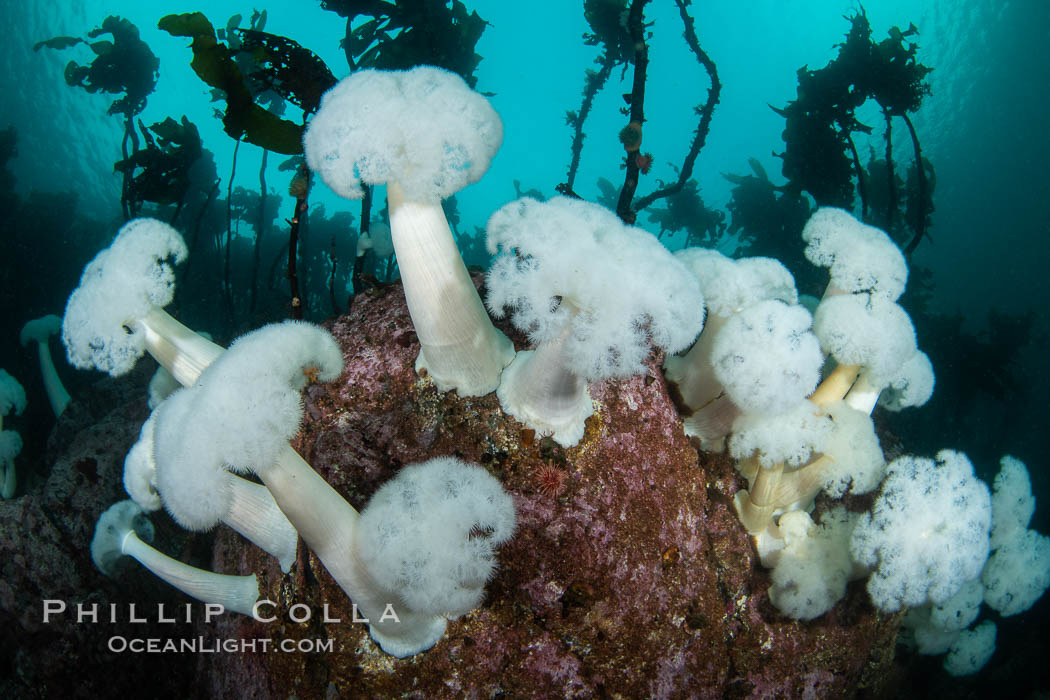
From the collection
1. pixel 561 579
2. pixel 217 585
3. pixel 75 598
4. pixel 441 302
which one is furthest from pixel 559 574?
pixel 75 598

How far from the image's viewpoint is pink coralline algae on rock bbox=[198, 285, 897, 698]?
221 centimetres

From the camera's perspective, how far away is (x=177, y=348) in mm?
2488

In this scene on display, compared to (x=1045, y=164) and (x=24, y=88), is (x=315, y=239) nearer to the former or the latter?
(x=24, y=88)

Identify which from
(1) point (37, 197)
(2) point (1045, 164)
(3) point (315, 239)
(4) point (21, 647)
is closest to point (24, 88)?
(1) point (37, 197)

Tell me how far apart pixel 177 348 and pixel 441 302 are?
5.05 ft

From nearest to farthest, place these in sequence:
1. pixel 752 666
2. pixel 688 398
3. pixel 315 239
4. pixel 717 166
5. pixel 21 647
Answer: pixel 752 666 → pixel 688 398 → pixel 21 647 → pixel 315 239 → pixel 717 166

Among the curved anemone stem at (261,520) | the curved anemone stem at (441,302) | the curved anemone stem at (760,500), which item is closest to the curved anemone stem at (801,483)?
the curved anemone stem at (760,500)

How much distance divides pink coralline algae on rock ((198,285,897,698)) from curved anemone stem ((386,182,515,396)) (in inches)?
6.3

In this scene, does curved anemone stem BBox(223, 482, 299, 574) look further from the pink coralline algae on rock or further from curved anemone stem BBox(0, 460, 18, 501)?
curved anemone stem BBox(0, 460, 18, 501)

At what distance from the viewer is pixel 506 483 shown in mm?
2264

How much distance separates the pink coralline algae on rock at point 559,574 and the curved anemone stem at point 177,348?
59cm

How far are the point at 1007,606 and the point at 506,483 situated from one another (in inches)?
175

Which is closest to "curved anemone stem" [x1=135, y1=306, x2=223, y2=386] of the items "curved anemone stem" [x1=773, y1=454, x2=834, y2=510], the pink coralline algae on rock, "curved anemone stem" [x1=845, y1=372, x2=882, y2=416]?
the pink coralline algae on rock

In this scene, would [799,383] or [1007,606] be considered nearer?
[799,383]
